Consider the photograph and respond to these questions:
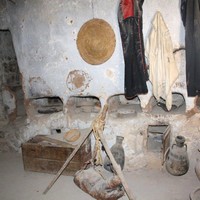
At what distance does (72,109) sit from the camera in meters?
5.21

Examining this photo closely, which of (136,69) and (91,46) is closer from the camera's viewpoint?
(136,69)

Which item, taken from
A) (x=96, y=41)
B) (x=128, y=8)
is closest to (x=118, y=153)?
(x=96, y=41)

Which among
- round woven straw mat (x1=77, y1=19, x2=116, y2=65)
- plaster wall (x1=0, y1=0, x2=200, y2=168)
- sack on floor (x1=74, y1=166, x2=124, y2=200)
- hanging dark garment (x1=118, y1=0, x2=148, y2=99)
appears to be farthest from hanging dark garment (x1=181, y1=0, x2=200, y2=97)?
sack on floor (x1=74, y1=166, x2=124, y2=200)

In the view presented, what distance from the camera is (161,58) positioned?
13.6 feet

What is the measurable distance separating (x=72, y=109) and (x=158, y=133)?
5.94ft

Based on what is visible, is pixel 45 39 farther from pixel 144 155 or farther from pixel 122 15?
pixel 144 155

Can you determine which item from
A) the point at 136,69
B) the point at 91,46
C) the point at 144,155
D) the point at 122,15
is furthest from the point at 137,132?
the point at 122,15

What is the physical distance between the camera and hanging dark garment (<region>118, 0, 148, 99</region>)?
4.13m

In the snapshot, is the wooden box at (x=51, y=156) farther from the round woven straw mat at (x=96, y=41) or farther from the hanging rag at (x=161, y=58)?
the hanging rag at (x=161, y=58)

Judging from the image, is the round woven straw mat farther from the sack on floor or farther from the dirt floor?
the dirt floor

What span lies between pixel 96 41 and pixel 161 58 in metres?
1.17

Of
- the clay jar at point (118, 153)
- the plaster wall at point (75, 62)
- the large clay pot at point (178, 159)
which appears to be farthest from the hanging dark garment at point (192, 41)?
the clay jar at point (118, 153)

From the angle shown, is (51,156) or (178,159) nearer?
(178,159)

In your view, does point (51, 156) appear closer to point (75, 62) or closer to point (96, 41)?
point (75, 62)
